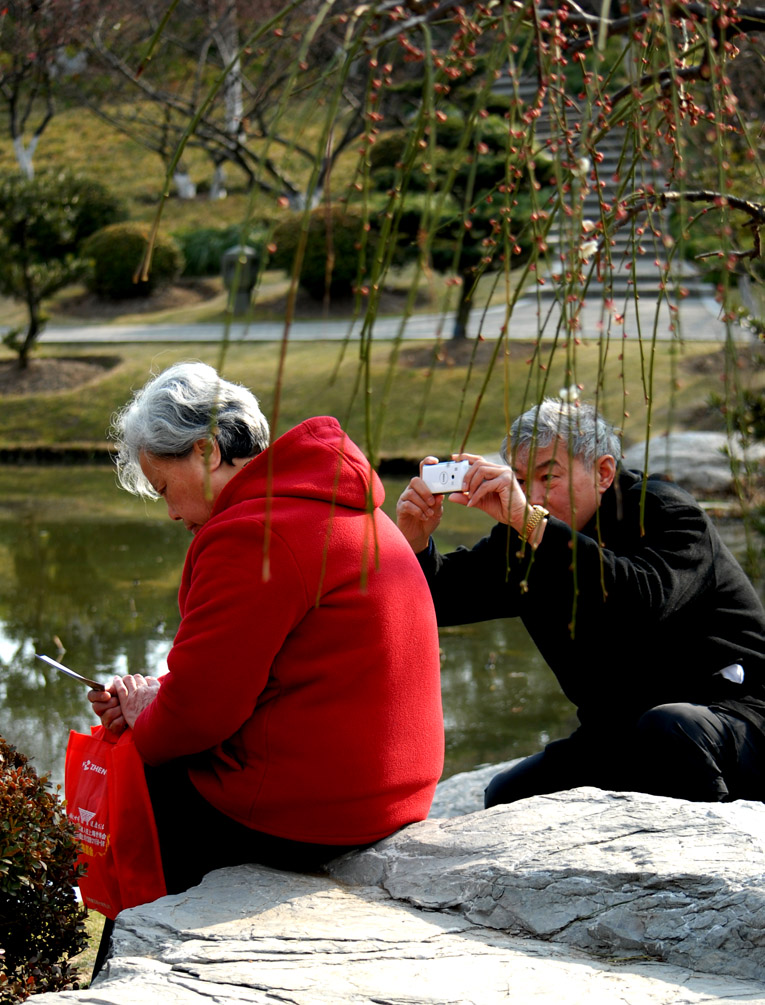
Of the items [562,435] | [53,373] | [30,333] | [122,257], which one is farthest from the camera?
[122,257]

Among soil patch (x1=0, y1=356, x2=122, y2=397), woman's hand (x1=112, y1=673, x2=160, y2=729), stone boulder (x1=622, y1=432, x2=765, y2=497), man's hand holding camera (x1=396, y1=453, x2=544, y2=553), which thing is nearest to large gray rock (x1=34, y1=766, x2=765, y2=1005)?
woman's hand (x1=112, y1=673, x2=160, y2=729)

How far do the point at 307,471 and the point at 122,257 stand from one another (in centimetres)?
1798

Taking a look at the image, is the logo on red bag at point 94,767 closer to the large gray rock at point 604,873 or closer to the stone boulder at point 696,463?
the large gray rock at point 604,873

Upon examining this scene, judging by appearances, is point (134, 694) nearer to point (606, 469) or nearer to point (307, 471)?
point (307, 471)

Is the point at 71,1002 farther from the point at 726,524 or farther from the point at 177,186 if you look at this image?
the point at 177,186

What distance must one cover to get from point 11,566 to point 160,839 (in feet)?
20.3

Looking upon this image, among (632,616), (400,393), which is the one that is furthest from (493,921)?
(400,393)

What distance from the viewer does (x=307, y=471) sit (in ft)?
7.31

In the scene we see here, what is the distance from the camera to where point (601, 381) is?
125cm

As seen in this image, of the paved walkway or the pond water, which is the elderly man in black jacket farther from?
the paved walkway

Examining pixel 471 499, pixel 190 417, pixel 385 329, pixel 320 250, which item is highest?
pixel 320 250

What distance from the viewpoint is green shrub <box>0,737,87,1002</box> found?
206cm

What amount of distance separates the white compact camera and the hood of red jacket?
11.6 inches

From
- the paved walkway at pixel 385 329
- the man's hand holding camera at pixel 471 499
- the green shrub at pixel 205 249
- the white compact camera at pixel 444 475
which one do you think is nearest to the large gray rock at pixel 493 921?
the man's hand holding camera at pixel 471 499
